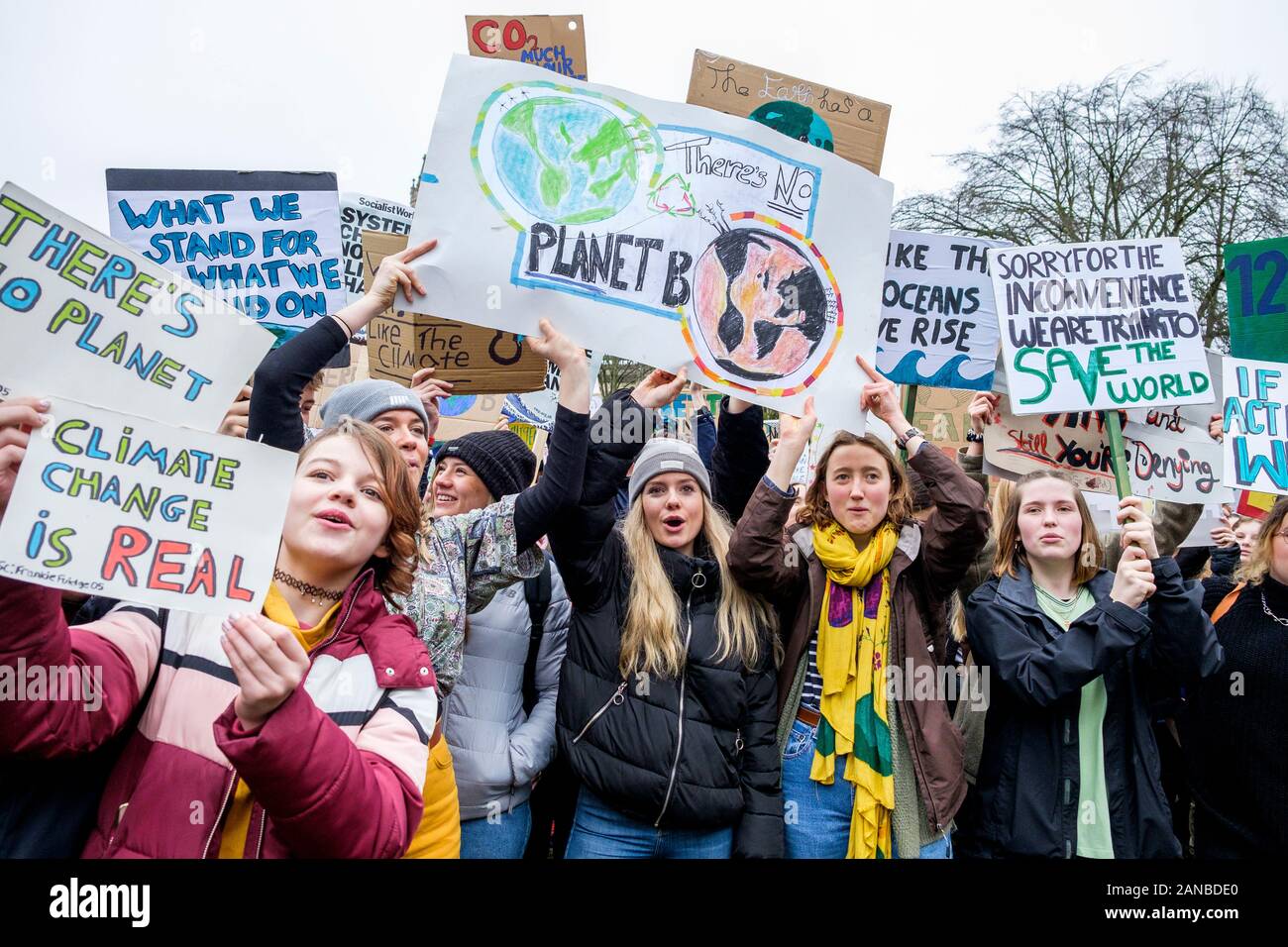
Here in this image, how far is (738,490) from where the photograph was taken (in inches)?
138

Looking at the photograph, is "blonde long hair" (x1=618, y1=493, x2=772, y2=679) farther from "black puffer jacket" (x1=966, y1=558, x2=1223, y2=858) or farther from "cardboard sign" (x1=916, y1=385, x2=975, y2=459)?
"cardboard sign" (x1=916, y1=385, x2=975, y2=459)

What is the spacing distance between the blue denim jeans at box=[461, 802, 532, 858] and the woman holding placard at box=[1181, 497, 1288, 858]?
239 cm

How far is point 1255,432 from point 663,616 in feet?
7.35

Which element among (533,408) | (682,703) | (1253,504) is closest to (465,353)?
(682,703)

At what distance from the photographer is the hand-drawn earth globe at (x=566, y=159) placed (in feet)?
9.29

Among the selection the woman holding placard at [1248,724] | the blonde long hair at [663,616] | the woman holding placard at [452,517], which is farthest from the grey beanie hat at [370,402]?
the woman holding placard at [1248,724]

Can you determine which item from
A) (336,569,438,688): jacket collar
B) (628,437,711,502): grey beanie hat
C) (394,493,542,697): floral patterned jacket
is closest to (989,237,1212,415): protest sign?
(628,437,711,502): grey beanie hat

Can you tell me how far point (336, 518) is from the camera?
1.91 m

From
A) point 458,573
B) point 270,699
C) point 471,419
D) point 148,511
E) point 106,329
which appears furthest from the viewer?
point 471,419

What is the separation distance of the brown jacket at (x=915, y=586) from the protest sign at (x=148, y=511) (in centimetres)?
161

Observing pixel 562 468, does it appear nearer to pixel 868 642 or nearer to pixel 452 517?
pixel 452 517

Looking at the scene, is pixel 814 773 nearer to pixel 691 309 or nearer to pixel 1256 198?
pixel 691 309

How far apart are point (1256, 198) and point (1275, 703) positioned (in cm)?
1130
